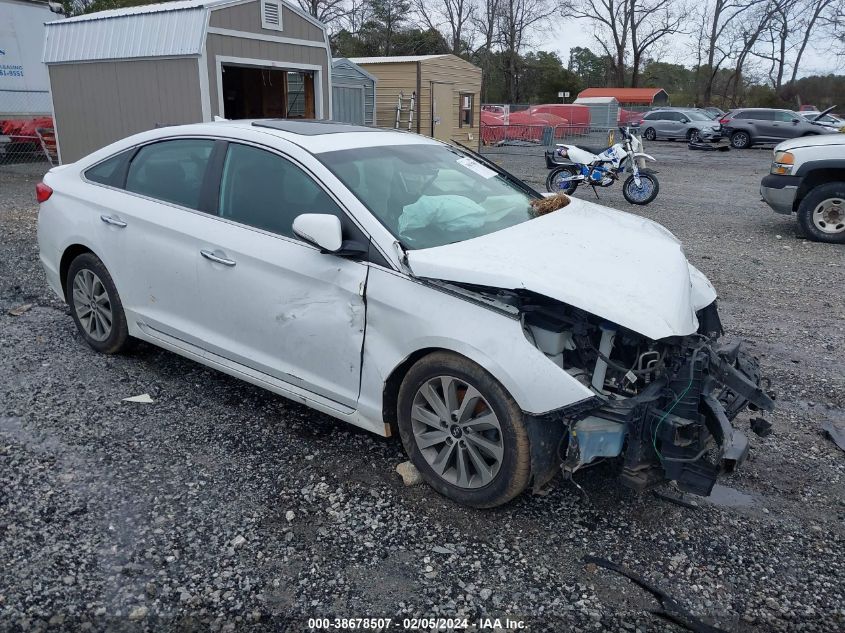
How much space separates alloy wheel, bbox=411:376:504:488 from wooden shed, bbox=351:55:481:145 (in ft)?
63.9

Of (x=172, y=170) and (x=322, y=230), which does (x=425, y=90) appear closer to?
(x=172, y=170)

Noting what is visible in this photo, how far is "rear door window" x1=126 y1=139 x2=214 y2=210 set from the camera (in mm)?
3994

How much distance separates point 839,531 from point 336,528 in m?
2.23

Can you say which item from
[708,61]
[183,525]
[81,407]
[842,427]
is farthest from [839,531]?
[708,61]

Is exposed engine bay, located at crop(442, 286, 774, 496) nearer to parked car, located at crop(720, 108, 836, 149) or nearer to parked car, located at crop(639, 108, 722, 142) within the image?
parked car, located at crop(720, 108, 836, 149)

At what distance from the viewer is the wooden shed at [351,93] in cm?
1708

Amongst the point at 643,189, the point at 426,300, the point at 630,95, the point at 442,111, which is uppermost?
the point at 630,95

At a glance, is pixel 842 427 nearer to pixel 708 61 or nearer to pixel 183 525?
pixel 183 525

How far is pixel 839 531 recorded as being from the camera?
3041mm

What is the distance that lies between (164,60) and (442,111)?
40.9ft

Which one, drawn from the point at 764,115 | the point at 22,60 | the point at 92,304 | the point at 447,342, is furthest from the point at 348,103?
the point at 764,115

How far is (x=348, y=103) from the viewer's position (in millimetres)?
17703

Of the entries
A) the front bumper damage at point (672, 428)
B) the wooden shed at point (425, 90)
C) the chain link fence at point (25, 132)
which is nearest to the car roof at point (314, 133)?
Result: the front bumper damage at point (672, 428)

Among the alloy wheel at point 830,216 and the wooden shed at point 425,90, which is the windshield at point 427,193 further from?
the wooden shed at point 425,90
